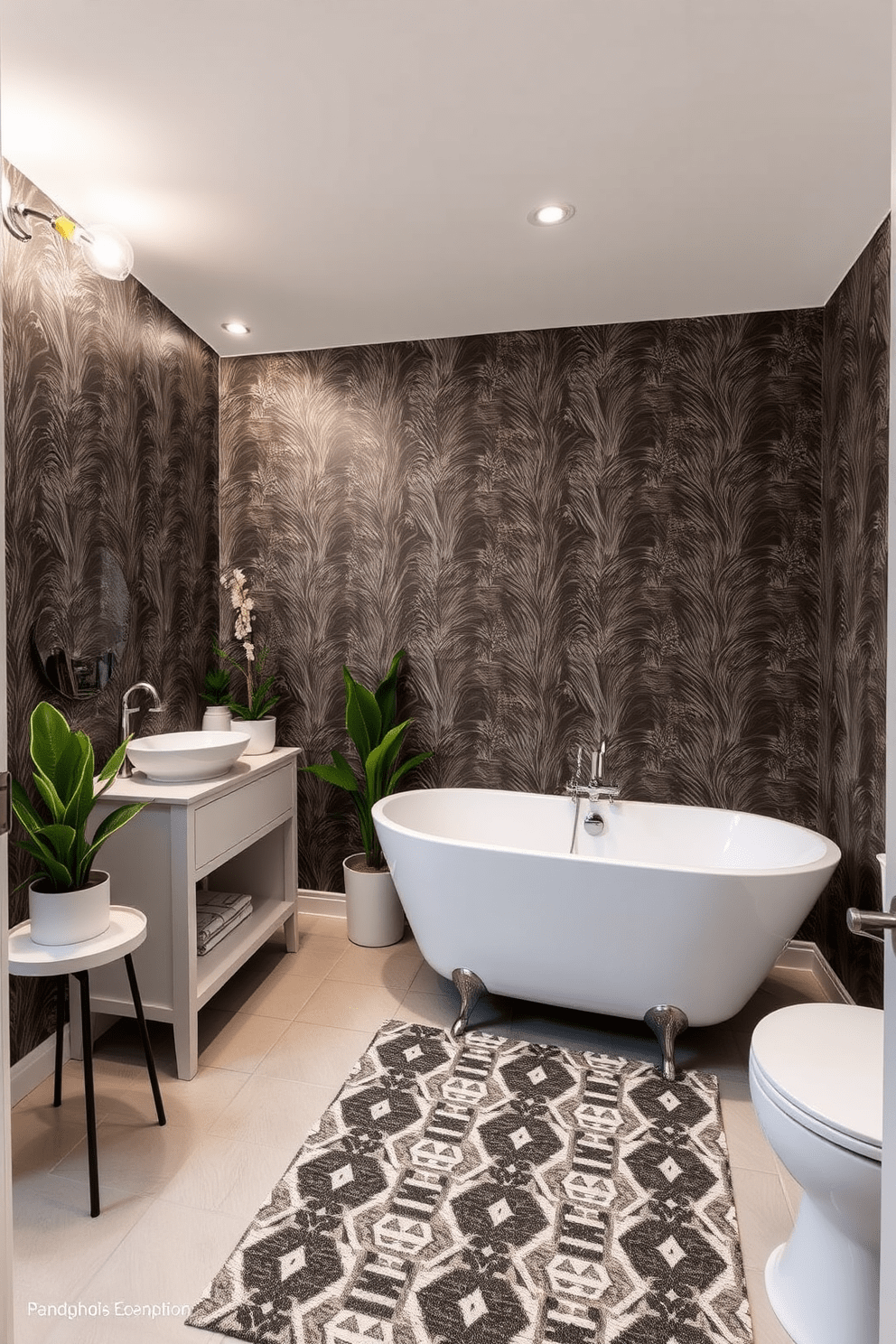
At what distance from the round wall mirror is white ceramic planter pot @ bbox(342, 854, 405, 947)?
4.23 ft

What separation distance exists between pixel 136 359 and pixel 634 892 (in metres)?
2.48

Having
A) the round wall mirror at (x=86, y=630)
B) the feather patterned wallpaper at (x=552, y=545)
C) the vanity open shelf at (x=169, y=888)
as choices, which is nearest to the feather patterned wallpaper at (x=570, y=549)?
the feather patterned wallpaper at (x=552, y=545)

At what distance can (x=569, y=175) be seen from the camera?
6.82 feet

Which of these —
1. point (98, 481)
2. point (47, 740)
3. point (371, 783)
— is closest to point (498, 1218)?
point (47, 740)

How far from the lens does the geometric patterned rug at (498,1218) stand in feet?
4.80

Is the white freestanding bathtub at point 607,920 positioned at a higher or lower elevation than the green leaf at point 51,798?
lower

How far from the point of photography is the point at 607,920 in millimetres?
2201

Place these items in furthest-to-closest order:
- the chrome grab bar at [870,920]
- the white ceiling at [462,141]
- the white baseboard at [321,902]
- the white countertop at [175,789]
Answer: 1. the white baseboard at [321,902]
2. the white countertop at [175,789]
3. the white ceiling at [462,141]
4. the chrome grab bar at [870,920]

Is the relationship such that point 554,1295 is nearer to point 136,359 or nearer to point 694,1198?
point 694,1198

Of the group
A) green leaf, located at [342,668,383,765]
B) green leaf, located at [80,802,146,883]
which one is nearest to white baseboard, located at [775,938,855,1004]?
green leaf, located at [342,668,383,765]

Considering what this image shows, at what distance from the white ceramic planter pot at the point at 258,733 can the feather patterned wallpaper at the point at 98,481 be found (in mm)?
283

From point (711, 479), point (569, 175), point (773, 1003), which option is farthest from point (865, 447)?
point (773, 1003)

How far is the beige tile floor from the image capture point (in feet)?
5.07

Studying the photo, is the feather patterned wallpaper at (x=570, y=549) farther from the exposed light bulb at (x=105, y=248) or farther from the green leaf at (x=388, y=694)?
the exposed light bulb at (x=105, y=248)
